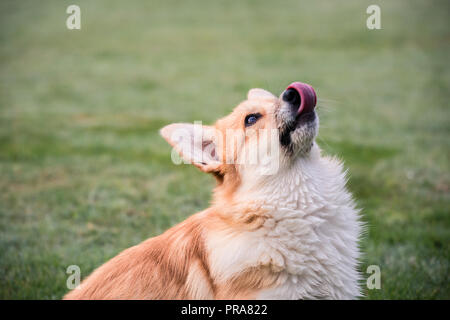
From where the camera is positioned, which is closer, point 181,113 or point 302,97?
point 302,97

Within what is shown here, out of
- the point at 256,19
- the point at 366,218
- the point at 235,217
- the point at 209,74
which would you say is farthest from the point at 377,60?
the point at 235,217

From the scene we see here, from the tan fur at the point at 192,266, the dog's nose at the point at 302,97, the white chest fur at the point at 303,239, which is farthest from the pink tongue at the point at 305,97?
the white chest fur at the point at 303,239

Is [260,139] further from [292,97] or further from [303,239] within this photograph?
[303,239]

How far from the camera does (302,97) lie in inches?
117

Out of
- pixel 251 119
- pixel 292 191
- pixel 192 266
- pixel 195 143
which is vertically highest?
pixel 251 119

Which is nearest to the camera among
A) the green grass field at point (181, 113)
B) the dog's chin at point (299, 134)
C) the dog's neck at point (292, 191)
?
the dog's neck at point (292, 191)

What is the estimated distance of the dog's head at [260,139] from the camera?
3.02m

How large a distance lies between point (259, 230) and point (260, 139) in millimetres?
720

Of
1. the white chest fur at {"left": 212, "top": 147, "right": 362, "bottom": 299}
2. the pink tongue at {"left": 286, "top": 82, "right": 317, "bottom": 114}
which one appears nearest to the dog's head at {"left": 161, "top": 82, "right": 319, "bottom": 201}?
the pink tongue at {"left": 286, "top": 82, "right": 317, "bottom": 114}

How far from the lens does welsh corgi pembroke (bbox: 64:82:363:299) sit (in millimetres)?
2748

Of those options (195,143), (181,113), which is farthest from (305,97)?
(181,113)

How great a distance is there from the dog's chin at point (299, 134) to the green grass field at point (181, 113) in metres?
0.52

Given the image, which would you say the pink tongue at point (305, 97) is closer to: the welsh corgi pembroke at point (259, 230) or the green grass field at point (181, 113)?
the welsh corgi pembroke at point (259, 230)

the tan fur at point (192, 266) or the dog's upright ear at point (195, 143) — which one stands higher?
the dog's upright ear at point (195, 143)
